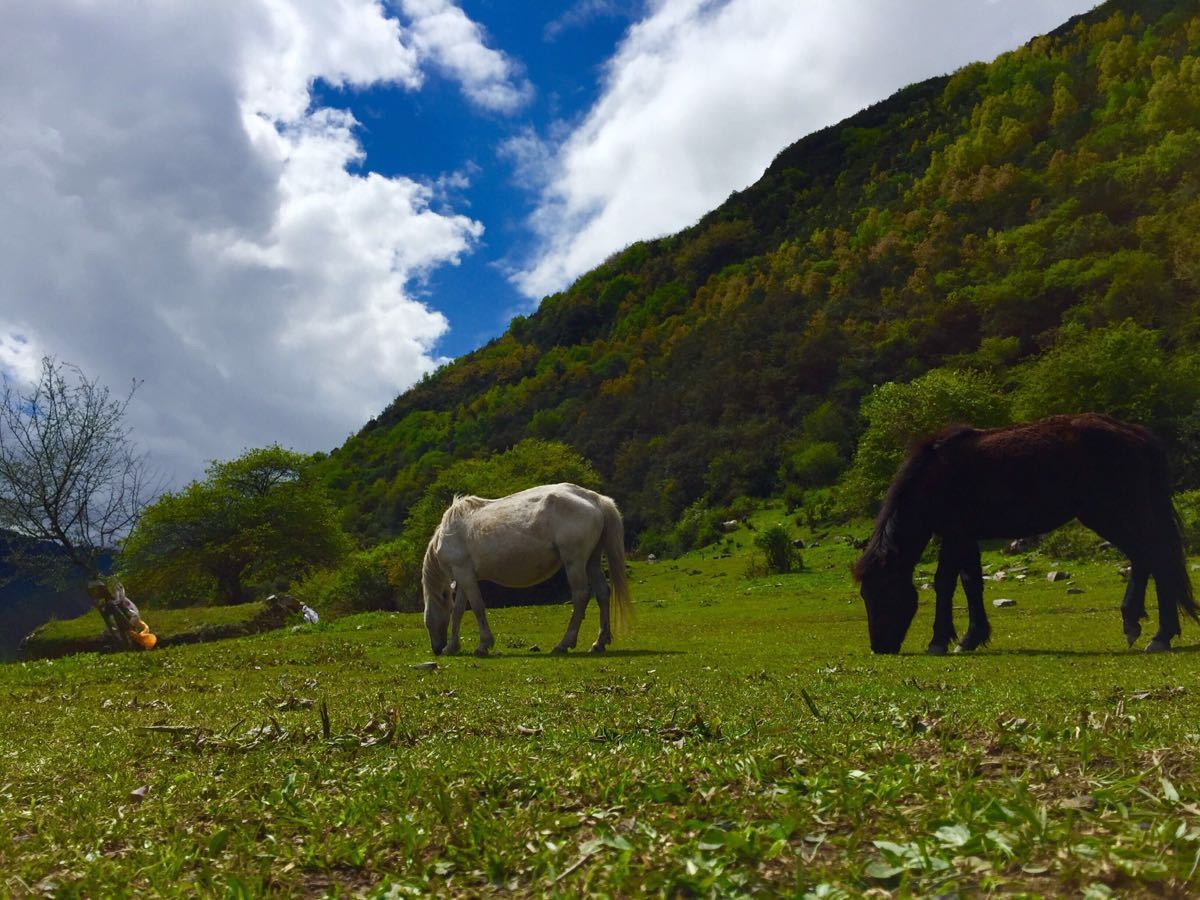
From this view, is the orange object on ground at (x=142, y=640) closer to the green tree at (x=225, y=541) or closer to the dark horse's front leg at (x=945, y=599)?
the dark horse's front leg at (x=945, y=599)

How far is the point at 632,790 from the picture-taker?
3.48 metres

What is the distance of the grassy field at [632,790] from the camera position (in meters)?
2.51

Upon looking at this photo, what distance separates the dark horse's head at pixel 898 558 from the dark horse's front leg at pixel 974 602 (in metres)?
0.66

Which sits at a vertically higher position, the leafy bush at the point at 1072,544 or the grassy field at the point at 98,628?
the grassy field at the point at 98,628

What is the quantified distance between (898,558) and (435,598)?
9.23 meters

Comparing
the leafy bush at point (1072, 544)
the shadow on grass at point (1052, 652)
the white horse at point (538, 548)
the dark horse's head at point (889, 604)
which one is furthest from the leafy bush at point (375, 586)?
the shadow on grass at point (1052, 652)

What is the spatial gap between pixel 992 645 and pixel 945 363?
185 ft

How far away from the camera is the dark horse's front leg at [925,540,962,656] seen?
1193 centimetres

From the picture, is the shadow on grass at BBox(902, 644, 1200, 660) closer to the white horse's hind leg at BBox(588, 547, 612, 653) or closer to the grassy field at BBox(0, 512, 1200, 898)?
the grassy field at BBox(0, 512, 1200, 898)

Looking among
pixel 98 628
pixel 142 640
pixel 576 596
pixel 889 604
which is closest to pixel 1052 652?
pixel 889 604

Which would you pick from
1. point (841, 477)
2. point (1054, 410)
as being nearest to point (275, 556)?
point (841, 477)

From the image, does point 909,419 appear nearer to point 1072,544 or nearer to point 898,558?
point 1072,544

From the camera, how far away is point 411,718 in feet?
21.1

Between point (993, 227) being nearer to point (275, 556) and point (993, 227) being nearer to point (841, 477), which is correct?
point (841, 477)
